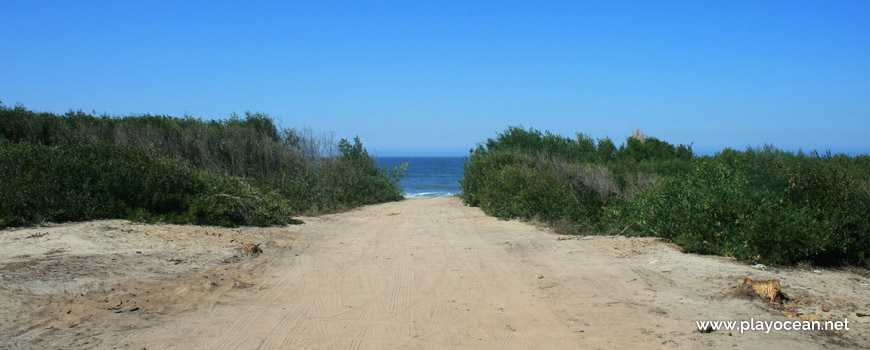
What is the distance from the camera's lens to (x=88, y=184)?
11.1m

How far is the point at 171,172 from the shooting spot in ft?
40.6

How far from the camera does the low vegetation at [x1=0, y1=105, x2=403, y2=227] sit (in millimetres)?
10852

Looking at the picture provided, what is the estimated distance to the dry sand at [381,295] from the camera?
5.32 metres

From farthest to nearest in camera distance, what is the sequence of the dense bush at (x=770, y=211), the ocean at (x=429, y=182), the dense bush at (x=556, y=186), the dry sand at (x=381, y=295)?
the ocean at (x=429, y=182)
the dense bush at (x=556, y=186)
the dense bush at (x=770, y=211)
the dry sand at (x=381, y=295)

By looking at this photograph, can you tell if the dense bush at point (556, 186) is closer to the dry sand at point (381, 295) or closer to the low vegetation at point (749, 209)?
the low vegetation at point (749, 209)

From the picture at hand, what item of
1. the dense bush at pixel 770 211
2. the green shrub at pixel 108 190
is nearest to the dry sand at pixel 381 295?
the dense bush at pixel 770 211

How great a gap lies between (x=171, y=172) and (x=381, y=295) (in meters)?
7.54

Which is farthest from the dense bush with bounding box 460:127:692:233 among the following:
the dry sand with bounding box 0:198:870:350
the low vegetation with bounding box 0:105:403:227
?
the low vegetation with bounding box 0:105:403:227

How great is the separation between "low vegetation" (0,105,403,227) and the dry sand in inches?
37.8

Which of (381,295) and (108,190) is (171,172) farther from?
(381,295)

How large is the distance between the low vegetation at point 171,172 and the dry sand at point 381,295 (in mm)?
960

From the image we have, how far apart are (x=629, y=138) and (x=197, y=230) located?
2190cm

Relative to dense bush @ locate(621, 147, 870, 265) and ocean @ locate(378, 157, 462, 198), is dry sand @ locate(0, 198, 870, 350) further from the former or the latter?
ocean @ locate(378, 157, 462, 198)

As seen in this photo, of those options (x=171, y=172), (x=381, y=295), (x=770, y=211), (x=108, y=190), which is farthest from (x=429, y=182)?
(x=381, y=295)
